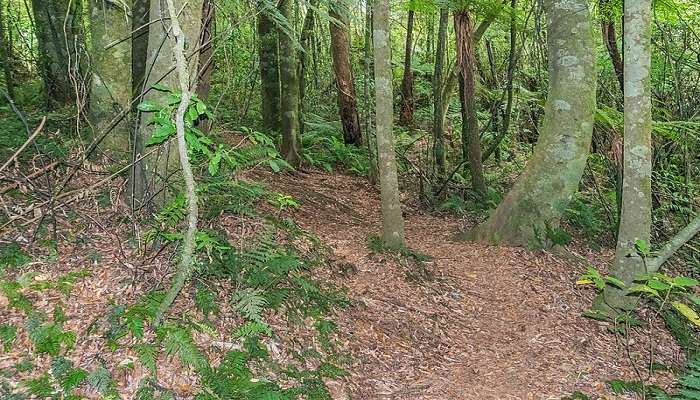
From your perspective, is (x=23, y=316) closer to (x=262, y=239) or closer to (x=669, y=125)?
(x=262, y=239)

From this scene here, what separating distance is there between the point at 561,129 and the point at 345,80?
255 inches

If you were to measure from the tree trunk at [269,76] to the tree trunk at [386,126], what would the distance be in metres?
5.15

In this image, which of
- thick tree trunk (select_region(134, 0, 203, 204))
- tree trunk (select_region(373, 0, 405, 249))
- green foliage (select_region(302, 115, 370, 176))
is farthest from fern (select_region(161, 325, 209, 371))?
green foliage (select_region(302, 115, 370, 176))

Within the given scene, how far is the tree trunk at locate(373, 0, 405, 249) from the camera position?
21.4 feet

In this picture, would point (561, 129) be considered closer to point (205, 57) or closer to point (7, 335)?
point (205, 57)

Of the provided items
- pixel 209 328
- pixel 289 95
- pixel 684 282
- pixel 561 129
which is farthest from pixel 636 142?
pixel 289 95

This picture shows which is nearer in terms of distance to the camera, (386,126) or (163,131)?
(163,131)

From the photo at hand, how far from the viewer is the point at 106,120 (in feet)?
18.0

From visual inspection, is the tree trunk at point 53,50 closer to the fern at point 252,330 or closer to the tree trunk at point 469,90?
the fern at point 252,330

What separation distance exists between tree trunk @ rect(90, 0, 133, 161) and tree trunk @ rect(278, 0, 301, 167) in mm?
5077

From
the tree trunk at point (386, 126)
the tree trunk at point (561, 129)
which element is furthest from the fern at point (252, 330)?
the tree trunk at point (561, 129)

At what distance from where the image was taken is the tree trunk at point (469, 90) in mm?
9781

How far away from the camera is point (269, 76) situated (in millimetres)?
12055

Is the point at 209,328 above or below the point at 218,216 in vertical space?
below
